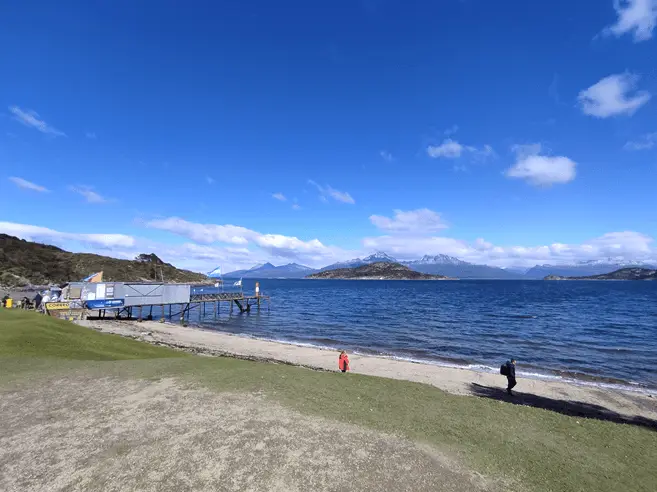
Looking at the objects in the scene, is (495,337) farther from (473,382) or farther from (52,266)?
(52,266)

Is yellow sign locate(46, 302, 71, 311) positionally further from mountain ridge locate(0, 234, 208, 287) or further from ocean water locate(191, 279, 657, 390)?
mountain ridge locate(0, 234, 208, 287)

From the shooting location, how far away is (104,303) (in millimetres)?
49312

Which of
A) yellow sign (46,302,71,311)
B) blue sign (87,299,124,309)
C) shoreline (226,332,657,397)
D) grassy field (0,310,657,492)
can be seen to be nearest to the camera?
grassy field (0,310,657,492)

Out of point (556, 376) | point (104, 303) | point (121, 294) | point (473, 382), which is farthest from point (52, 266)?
point (556, 376)

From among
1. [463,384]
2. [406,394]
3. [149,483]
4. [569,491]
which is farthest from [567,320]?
A: [149,483]

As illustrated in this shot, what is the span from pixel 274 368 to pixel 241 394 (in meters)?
4.43

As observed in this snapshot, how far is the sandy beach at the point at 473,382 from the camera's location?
64.7 feet

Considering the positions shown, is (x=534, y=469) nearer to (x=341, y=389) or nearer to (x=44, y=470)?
(x=341, y=389)

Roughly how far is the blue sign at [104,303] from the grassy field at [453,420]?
31960 mm

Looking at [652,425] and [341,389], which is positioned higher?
[341,389]

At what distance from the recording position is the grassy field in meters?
8.29

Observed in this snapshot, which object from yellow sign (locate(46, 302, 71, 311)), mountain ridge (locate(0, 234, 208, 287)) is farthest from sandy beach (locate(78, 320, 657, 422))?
mountain ridge (locate(0, 234, 208, 287))

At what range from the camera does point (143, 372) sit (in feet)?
49.9

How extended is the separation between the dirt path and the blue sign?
4152 cm
